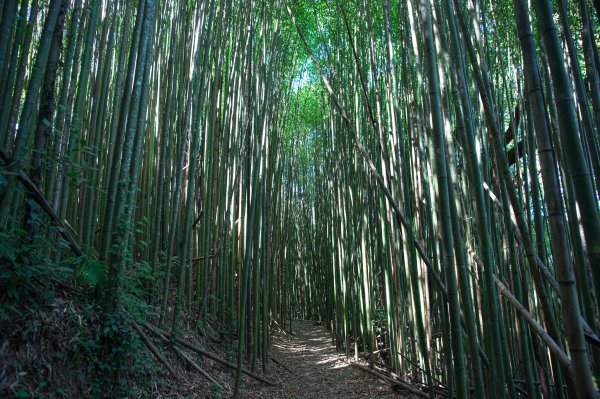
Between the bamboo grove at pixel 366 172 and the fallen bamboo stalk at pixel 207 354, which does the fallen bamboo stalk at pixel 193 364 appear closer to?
the fallen bamboo stalk at pixel 207 354

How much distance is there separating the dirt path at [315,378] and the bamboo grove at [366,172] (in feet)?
0.89

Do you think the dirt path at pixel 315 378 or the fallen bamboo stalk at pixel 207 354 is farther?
the dirt path at pixel 315 378

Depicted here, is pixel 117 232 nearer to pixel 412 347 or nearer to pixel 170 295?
pixel 170 295

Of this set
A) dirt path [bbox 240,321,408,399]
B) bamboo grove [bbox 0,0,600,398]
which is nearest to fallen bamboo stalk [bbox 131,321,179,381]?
bamboo grove [bbox 0,0,600,398]

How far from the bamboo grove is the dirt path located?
0.27 meters

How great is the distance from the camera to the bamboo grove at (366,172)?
1.57 metres

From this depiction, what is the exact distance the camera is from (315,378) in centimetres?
381

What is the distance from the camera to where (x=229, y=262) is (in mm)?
4391

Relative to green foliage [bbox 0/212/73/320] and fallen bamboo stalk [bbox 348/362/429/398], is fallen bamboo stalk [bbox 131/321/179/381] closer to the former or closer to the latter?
green foliage [bbox 0/212/73/320]

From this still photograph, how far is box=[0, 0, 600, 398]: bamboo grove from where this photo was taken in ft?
5.15

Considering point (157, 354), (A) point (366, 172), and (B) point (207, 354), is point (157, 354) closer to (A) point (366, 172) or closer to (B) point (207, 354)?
(B) point (207, 354)

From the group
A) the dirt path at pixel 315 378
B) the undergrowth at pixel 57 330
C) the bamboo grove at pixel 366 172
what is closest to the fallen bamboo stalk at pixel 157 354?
the undergrowth at pixel 57 330

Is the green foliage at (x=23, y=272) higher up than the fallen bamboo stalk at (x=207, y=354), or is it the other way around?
the green foliage at (x=23, y=272)

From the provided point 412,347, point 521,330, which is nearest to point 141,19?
point 521,330
